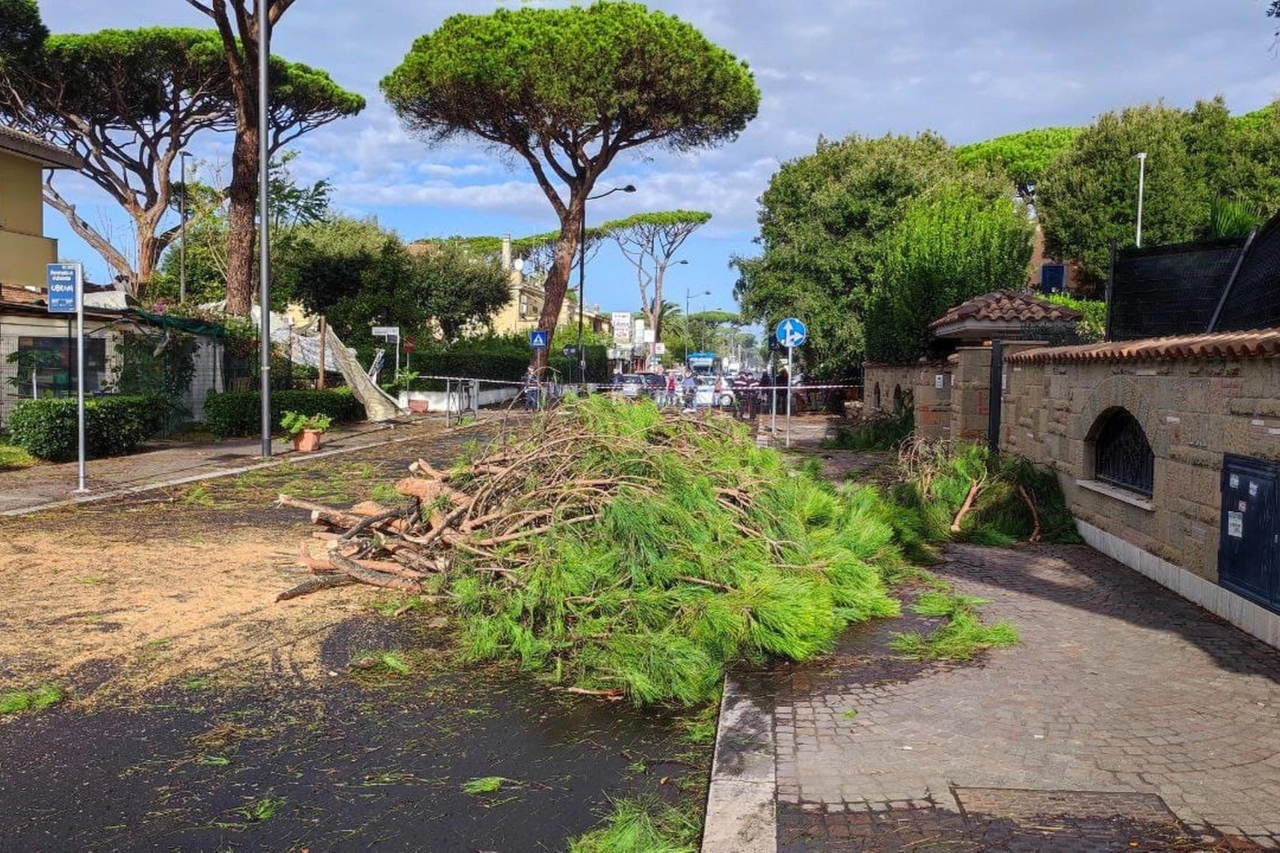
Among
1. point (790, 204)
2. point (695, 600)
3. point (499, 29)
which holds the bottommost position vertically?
point (695, 600)

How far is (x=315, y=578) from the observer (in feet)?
25.4

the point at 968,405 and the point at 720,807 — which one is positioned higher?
the point at 968,405

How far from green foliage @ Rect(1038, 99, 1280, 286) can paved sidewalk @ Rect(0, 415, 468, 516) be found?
30345 mm

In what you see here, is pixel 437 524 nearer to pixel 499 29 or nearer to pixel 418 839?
pixel 418 839

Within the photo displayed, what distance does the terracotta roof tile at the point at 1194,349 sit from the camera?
6.22 metres

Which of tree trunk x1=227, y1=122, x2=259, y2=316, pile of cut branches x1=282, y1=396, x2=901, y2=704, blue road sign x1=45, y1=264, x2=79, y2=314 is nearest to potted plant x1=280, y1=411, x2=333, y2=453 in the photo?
blue road sign x1=45, y1=264, x2=79, y2=314

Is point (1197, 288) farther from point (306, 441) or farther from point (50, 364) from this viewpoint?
point (50, 364)

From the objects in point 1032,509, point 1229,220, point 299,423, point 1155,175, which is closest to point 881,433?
point 1229,220

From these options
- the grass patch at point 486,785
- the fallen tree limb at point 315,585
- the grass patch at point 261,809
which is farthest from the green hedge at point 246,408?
the grass patch at point 486,785

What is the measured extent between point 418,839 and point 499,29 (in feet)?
101

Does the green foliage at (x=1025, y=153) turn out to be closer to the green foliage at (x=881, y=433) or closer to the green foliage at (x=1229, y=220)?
the green foliage at (x=881, y=433)

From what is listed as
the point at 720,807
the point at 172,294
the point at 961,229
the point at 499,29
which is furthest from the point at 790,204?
the point at 720,807

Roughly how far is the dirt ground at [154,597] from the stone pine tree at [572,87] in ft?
71.2

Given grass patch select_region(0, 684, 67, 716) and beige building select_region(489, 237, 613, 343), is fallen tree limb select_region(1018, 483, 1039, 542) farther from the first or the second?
beige building select_region(489, 237, 613, 343)
